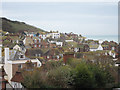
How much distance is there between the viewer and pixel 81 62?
16.1 feet

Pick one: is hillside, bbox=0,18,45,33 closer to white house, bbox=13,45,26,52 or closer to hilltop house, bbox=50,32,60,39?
white house, bbox=13,45,26,52


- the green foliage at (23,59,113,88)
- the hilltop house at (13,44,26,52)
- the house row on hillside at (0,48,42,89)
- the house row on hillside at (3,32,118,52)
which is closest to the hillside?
the house row on hillside at (3,32,118,52)

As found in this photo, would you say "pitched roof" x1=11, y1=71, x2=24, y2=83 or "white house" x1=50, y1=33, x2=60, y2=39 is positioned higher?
"white house" x1=50, y1=33, x2=60, y2=39

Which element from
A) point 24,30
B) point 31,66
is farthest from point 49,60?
point 24,30

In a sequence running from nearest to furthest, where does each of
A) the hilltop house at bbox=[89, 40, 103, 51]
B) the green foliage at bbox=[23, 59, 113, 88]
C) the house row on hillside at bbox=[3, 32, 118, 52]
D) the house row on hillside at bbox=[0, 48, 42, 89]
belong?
the green foliage at bbox=[23, 59, 113, 88], the house row on hillside at bbox=[0, 48, 42, 89], the house row on hillside at bbox=[3, 32, 118, 52], the hilltop house at bbox=[89, 40, 103, 51]

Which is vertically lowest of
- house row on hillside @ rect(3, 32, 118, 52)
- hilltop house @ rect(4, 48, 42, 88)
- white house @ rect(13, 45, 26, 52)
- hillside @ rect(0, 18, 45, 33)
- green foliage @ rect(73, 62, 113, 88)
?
green foliage @ rect(73, 62, 113, 88)

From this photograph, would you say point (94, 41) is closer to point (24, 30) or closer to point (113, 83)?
point (113, 83)

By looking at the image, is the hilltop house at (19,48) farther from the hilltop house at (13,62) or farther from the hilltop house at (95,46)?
the hilltop house at (95,46)

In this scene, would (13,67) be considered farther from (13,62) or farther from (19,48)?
(19,48)

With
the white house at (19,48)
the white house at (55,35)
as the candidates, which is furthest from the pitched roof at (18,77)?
the white house at (55,35)

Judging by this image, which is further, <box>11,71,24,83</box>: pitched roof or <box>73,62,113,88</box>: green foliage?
<box>73,62,113,88</box>: green foliage

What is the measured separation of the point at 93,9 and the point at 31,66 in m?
1.72

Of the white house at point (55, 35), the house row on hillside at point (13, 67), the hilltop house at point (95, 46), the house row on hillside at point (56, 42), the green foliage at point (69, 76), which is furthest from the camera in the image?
the hilltop house at point (95, 46)

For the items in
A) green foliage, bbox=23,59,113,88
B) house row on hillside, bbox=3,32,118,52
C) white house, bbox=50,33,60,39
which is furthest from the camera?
white house, bbox=50,33,60,39
